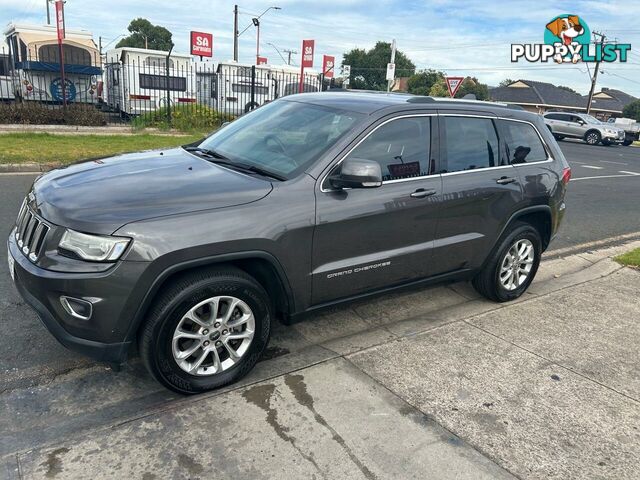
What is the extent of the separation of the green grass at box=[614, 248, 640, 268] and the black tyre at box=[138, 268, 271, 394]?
189 inches

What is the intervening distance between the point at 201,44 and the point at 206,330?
22398mm

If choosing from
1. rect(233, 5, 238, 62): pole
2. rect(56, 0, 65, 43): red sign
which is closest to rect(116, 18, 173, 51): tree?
rect(233, 5, 238, 62): pole

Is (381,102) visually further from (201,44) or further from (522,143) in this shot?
(201,44)

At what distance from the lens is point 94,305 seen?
8.55 ft

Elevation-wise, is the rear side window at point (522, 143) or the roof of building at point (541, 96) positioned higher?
the roof of building at point (541, 96)

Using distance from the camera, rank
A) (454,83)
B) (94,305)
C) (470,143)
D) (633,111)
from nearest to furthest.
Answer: (94,305), (470,143), (454,83), (633,111)

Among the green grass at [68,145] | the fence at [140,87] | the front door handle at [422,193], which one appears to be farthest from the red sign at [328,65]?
the front door handle at [422,193]

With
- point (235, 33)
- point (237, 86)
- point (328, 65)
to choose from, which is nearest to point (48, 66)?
point (237, 86)

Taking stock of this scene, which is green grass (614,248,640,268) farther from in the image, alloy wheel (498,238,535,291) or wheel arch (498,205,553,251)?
alloy wheel (498,238,535,291)

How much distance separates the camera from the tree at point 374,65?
98875 mm

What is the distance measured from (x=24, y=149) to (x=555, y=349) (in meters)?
10.2

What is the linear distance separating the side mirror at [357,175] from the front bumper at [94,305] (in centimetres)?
129

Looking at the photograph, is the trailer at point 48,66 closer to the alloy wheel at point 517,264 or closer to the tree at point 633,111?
the alloy wheel at point 517,264

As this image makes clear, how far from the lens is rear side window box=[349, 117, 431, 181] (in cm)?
355
